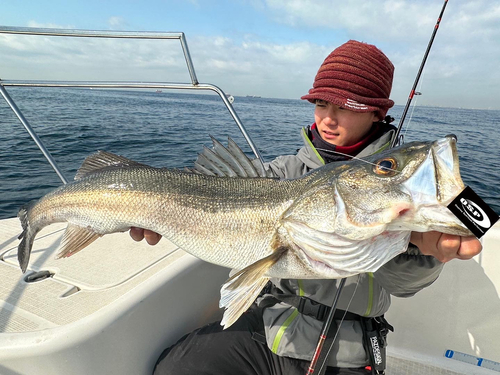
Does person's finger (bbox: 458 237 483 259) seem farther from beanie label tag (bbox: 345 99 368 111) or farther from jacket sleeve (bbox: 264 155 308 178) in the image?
jacket sleeve (bbox: 264 155 308 178)

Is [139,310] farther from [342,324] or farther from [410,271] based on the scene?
[410,271]

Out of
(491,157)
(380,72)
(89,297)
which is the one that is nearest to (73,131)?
(89,297)

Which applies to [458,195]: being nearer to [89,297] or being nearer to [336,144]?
[336,144]

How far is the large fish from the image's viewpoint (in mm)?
1430

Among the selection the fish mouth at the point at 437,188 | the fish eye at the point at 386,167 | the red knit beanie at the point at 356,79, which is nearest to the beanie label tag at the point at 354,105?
the red knit beanie at the point at 356,79

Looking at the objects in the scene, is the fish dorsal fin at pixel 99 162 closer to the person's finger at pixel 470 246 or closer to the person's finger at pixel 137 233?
the person's finger at pixel 137 233

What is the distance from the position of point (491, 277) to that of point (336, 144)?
218 centimetres

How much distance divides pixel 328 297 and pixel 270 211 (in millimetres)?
806

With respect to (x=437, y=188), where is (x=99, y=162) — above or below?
below

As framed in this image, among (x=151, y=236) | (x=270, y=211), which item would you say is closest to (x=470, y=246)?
(x=270, y=211)

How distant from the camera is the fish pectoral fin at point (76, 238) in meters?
2.35

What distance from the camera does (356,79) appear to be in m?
2.41

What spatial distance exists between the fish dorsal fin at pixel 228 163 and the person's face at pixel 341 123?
31.0 inches

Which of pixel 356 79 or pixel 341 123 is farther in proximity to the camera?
pixel 341 123
